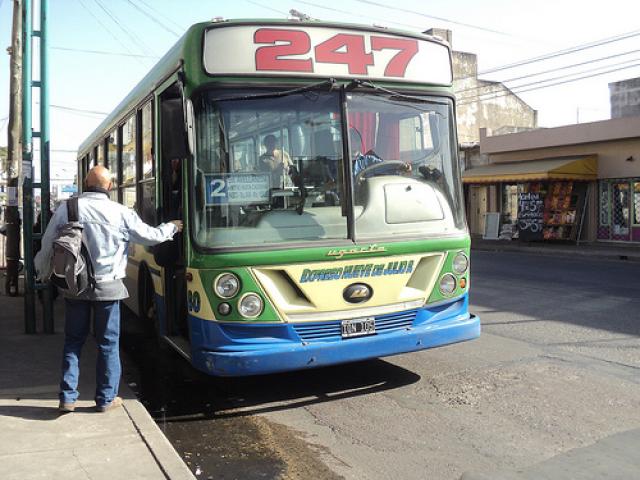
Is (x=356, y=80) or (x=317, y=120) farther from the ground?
(x=356, y=80)

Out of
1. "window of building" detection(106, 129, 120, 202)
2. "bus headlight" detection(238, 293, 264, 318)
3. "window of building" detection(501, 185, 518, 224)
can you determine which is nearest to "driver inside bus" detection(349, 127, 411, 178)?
"bus headlight" detection(238, 293, 264, 318)

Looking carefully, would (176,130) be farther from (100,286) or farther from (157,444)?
(157,444)

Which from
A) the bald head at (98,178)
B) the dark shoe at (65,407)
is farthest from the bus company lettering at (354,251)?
the dark shoe at (65,407)

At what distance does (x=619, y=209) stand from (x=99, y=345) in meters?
22.2

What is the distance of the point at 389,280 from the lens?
540 cm

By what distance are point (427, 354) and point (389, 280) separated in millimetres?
1859

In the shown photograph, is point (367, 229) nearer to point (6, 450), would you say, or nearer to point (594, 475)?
point (594, 475)

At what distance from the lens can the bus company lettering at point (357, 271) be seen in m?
5.11

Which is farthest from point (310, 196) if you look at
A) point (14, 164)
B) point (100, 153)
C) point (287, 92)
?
point (14, 164)

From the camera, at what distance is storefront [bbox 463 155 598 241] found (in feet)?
77.6

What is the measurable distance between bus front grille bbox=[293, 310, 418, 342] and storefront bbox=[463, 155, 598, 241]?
64.7 ft

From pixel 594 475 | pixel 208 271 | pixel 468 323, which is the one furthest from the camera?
pixel 468 323

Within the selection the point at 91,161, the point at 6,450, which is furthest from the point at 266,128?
the point at 91,161

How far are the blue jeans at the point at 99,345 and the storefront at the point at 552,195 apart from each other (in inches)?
833
